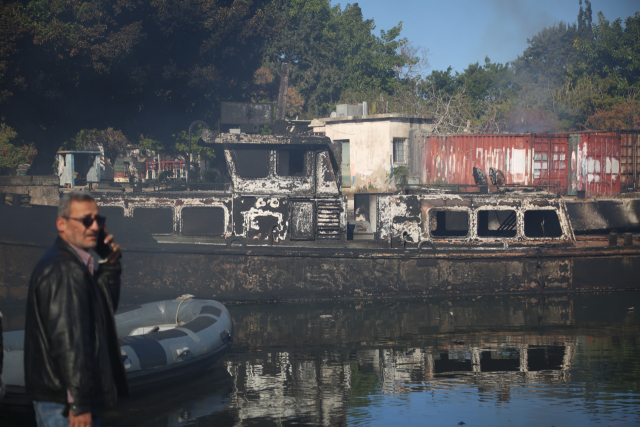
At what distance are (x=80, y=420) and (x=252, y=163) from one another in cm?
799

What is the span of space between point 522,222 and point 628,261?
2098mm

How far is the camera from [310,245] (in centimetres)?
1040

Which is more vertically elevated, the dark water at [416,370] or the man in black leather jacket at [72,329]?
the man in black leather jacket at [72,329]

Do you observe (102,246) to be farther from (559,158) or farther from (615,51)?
(615,51)

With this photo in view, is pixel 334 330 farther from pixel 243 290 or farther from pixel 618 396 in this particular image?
pixel 618 396

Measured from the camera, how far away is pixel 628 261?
424 inches

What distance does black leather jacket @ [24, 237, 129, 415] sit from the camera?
2635 mm

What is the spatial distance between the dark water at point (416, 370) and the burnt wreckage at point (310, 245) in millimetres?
476

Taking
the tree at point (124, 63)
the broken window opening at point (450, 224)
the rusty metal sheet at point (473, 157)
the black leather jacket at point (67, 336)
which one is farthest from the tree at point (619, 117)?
the black leather jacket at point (67, 336)

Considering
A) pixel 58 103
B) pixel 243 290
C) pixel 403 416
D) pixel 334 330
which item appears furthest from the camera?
pixel 58 103

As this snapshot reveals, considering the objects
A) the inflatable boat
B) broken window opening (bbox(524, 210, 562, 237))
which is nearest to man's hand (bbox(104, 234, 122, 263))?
the inflatable boat

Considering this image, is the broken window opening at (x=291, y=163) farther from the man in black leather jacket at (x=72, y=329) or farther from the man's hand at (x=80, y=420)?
the man's hand at (x=80, y=420)

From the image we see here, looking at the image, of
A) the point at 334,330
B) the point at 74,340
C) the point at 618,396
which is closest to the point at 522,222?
the point at 334,330

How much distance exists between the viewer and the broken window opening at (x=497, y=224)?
12.4m
